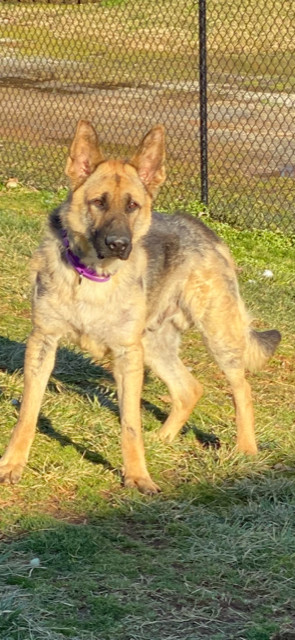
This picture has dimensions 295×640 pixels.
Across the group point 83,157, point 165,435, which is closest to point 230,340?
point 165,435

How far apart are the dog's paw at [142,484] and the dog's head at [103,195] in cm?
103

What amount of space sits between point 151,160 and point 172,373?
4.45ft

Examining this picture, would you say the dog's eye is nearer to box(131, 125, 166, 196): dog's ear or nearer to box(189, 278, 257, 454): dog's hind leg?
box(131, 125, 166, 196): dog's ear

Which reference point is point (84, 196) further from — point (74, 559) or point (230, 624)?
point (230, 624)

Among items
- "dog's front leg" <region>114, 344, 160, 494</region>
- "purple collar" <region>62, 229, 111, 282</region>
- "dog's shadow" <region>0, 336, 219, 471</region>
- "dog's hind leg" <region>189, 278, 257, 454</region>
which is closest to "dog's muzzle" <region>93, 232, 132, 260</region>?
"purple collar" <region>62, 229, 111, 282</region>

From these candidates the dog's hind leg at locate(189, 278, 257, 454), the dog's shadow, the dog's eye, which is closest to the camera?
the dog's eye

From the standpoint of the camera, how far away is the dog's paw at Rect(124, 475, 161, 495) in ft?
18.4

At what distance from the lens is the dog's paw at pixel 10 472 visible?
558cm

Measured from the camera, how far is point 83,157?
5.70 meters

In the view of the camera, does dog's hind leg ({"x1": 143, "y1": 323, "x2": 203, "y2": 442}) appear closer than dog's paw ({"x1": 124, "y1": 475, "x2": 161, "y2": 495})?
No

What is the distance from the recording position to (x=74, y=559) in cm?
482

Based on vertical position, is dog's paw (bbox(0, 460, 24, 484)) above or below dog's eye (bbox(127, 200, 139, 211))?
below

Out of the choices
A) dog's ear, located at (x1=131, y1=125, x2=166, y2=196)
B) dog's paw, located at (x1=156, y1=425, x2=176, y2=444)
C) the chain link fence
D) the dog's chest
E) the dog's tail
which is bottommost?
the chain link fence

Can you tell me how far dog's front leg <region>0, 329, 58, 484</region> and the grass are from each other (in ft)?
0.40
